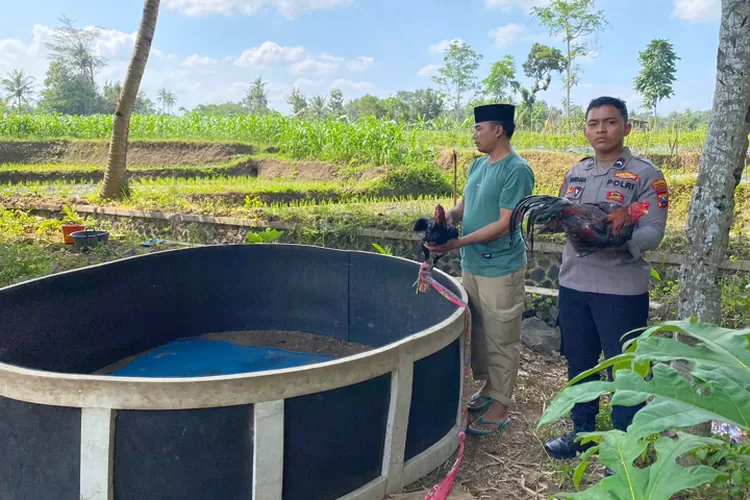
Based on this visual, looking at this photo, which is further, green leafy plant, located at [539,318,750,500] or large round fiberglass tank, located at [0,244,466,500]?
large round fiberglass tank, located at [0,244,466,500]

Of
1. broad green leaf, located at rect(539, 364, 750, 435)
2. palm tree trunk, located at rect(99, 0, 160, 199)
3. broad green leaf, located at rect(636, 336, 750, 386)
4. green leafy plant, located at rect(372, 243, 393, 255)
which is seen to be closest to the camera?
broad green leaf, located at rect(539, 364, 750, 435)

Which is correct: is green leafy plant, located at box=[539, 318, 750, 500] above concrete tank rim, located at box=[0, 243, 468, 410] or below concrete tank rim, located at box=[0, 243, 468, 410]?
above

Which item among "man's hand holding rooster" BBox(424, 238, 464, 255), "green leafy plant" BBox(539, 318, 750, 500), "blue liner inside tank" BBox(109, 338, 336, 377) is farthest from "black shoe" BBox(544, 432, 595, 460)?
"blue liner inside tank" BBox(109, 338, 336, 377)

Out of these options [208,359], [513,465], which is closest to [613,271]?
[513,465]

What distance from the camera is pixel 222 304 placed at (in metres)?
4.41

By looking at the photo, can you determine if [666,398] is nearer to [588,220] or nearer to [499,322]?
[588,220]

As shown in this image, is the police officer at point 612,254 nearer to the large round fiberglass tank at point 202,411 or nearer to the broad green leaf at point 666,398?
the large round fiberglass tank at point 202,411

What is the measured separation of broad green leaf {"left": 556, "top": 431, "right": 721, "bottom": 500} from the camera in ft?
3.69

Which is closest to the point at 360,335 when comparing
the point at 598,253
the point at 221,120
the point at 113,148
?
the point at 598,253

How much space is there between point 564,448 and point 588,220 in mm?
1134

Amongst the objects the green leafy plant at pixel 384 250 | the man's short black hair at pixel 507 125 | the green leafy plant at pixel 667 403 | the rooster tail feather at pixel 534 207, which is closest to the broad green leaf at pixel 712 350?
the green leafy plant at pixel 667 403

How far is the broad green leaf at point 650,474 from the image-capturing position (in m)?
1.12

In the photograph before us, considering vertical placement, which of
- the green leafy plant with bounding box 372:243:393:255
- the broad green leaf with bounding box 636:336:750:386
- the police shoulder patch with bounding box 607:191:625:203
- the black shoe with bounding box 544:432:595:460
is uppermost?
the police shoulder patch with bounding box 607:191:625:203

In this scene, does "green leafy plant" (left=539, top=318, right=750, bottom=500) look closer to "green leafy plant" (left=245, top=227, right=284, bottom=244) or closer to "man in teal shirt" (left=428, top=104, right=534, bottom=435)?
"man in teal shirt" (left=428, top=104, right=534, bottom=435)
